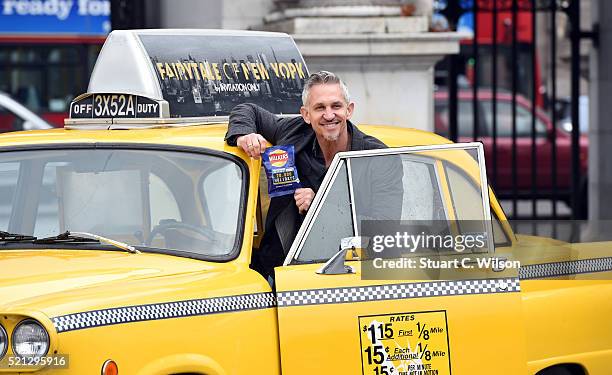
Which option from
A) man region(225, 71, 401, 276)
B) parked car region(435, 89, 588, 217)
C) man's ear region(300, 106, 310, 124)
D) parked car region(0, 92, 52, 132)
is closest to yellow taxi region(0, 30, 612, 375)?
man region(225, 71, 401, 276)

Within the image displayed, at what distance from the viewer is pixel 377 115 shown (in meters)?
12.1

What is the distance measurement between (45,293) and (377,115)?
24.3 ft

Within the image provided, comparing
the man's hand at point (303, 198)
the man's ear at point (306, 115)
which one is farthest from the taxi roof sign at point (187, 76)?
the man's hand at point (303, 198)

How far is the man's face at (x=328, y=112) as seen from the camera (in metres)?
6.02

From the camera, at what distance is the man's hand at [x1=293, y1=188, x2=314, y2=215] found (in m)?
5.82

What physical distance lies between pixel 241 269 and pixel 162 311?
23.1 inches

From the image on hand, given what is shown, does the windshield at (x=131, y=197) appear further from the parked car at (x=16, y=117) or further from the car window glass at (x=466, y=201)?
the parked car at (x=16, y=117)

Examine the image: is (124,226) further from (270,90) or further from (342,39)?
(342,39)

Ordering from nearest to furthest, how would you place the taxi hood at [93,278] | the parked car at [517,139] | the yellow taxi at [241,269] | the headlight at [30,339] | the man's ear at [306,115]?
the headlight at [30,339] < the taxi hood at [93,278] < the yellow taxi at [241,269] < the man's ear at [306,115] < the parked car at [517,139]

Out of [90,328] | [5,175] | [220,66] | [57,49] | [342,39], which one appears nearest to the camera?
[90,328]

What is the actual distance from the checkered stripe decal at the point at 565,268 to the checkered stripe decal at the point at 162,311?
1295 mm

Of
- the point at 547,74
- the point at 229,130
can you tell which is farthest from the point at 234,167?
the point at 547,74

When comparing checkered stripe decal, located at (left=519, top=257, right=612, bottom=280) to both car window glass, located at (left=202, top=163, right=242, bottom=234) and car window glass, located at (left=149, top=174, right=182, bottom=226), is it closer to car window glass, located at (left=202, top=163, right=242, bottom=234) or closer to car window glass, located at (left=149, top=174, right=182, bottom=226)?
car window glass, located at (left=202, top=163, right=242, bottom=234)

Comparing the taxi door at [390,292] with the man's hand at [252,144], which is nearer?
the taxi door at [390,292]
